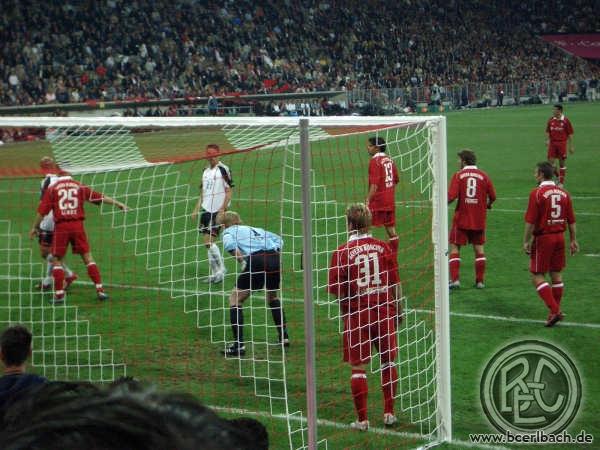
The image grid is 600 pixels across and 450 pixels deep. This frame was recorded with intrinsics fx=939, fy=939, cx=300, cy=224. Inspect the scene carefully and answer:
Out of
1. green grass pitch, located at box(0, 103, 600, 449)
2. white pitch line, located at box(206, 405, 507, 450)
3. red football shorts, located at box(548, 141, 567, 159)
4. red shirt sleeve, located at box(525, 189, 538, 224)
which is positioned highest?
red football shorts, located at box(548, 141, 567, 159)

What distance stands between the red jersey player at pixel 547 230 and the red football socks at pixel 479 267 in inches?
69.1

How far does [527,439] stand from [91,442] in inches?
259

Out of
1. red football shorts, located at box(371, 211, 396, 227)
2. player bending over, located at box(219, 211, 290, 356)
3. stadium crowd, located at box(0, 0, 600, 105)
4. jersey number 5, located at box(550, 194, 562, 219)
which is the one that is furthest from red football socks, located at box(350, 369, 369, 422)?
stadium crowd, located at box(0, 0, 600, 105)

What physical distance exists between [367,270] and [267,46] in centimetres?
4495

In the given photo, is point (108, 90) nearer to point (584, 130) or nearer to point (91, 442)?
point (584, 130)

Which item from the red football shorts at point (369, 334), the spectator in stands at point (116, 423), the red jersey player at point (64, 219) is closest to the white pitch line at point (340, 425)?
the red football shorts at point (369, 334)

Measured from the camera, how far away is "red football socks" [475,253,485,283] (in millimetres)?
11992

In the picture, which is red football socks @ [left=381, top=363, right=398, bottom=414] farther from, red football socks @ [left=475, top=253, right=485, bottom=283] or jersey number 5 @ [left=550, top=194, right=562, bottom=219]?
red football socks @ [left=475, top=253, right=485, bottom=283]

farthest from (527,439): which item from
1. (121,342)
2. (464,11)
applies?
(464,11)

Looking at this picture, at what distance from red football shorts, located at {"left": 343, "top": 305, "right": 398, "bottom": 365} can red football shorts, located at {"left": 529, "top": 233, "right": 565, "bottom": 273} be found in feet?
11.0

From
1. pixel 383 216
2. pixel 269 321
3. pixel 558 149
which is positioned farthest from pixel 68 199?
pixel 558 149

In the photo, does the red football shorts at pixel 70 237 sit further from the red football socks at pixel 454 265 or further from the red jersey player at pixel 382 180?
the red football socks at pixel 454 265

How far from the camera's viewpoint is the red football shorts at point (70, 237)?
11508 mm

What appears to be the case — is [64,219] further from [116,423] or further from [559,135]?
[559,135]
